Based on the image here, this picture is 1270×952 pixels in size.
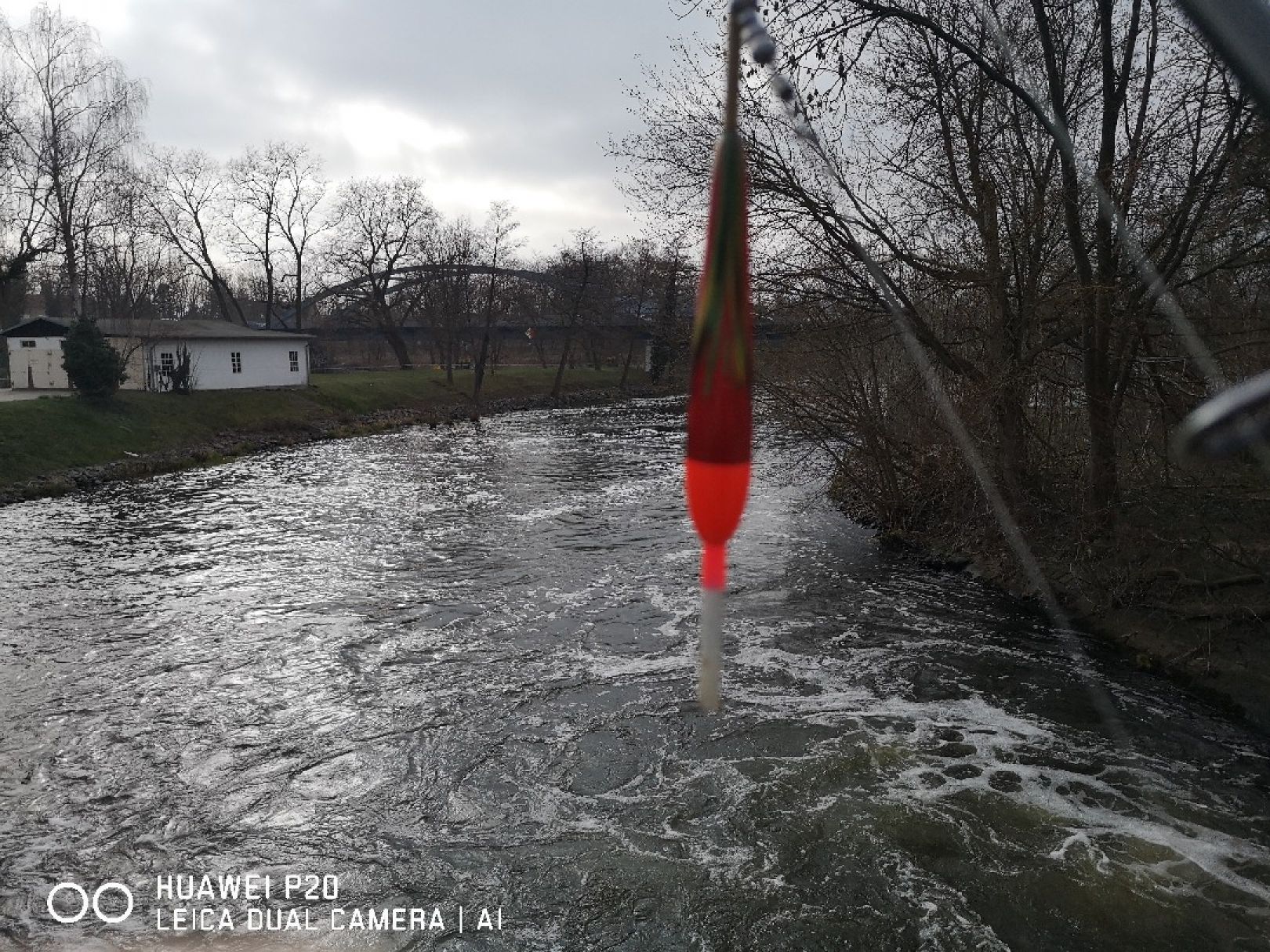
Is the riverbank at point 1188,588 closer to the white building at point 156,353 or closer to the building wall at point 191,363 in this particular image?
the white building at point 156,353

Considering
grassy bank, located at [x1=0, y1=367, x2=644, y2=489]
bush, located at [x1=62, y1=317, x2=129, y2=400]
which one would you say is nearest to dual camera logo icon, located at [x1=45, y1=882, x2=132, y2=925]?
grassy bank, located at [x1=0, y1=367, x2=644, y2=489]

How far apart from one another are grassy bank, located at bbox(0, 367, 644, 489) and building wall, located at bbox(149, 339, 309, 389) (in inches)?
50.3

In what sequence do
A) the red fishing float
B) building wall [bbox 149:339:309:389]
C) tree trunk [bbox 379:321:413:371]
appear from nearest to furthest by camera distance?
1. the red fishing float
2. building wall [bbox 149:339:309:389]
3. tree trunk [bbox 379:321:413:371]

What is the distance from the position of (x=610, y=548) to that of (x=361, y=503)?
771cm

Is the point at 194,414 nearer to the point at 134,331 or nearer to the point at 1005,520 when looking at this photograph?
the point at 134,331

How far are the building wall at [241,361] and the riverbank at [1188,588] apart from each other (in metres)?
37.6

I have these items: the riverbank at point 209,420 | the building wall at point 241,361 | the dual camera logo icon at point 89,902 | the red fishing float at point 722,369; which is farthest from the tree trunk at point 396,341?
the red fishing float at point 722,369

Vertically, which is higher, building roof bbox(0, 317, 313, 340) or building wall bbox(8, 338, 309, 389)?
building roof bbox(0, 317, 313, 340)

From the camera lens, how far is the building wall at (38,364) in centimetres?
4047

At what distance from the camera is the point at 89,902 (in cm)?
701

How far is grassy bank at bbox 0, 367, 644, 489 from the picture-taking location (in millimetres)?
26781

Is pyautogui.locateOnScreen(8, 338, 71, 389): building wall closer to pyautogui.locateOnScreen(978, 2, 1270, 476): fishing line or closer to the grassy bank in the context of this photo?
the grassy bank

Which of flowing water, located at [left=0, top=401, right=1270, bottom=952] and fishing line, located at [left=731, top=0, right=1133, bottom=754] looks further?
fishing line, located at [left=731, top=0, right=1133, bottom=754]

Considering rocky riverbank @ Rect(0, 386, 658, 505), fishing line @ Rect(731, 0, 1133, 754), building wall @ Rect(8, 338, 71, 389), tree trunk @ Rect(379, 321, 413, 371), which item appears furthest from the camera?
tree trunk @ Rect(379, 321, 413, 371)
